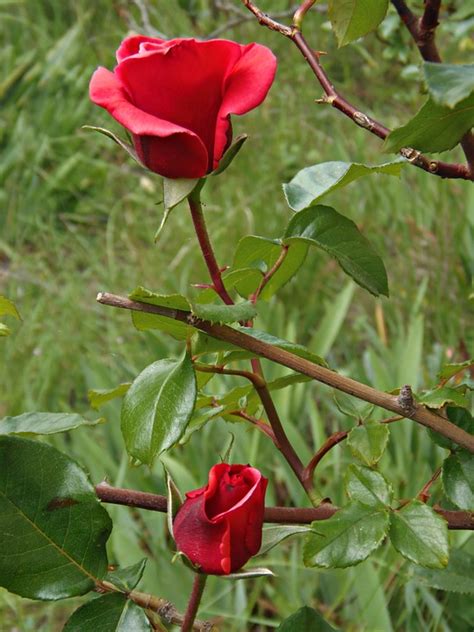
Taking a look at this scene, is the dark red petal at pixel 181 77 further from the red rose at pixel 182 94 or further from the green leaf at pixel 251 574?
the green leaf at pixel 251 574

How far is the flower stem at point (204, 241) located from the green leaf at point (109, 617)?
0.14 metres

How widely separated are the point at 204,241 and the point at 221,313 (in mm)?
63

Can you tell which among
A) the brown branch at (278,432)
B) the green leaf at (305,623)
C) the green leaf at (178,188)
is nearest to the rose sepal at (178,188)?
the green leaf at (178,188)

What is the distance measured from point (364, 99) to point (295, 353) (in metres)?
2.73

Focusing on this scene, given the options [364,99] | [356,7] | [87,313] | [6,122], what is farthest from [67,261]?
[356,7]

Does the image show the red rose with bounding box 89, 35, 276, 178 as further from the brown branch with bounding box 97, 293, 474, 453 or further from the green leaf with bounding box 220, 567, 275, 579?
the green leaf with bounding box 220, 567, 275, 579

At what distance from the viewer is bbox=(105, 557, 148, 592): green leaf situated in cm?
42

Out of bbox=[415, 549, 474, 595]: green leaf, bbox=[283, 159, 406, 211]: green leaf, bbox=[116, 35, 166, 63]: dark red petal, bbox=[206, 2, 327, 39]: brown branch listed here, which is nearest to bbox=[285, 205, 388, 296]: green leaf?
bbox=[283, 159, 406, 211]: green leaf

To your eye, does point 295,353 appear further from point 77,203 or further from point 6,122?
point 6,122

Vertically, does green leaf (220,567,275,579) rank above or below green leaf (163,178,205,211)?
below

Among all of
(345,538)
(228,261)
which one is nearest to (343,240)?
(345,538)

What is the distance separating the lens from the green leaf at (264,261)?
0.46 meters

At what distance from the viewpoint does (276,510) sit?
16.9 inches

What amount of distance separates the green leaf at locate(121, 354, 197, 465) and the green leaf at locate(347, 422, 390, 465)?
0.42ft
